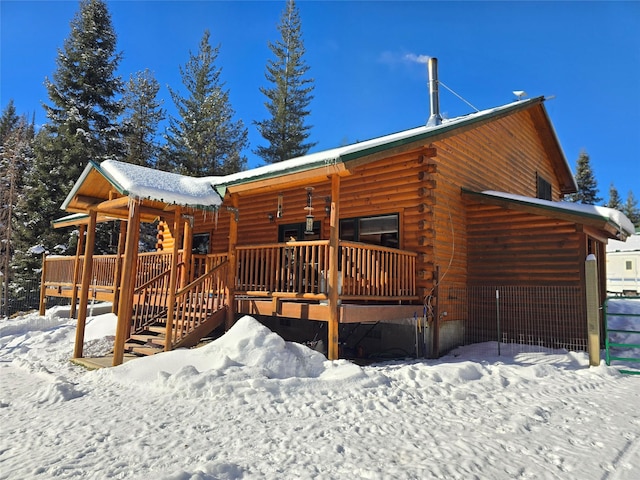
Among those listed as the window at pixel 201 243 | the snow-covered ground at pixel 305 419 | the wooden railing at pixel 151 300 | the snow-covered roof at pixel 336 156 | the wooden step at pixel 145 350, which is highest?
the snow-covered roof at pixel 336 156

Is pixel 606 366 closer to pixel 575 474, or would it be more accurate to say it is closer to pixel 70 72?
pixel 575 474

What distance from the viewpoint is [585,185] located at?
38812 millimetres

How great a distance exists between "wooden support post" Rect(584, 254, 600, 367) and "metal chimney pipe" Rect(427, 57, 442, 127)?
6624 mm

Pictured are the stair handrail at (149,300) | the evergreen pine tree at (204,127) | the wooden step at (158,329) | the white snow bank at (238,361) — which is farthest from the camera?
the evergreen pine tree at (204,127)

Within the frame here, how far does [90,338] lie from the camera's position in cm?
1006

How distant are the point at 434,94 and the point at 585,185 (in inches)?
1289

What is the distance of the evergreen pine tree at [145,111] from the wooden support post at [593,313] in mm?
26797

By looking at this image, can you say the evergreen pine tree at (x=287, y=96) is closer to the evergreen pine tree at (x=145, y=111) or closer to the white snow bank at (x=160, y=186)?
the evergreen pine tree at (x=145, y=111)

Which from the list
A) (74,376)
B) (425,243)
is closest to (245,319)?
(74,376)

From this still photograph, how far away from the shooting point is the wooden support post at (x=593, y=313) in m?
7.68

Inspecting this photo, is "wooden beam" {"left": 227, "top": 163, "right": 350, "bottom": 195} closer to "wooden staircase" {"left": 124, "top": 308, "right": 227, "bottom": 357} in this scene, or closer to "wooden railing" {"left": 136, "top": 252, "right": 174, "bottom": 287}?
"wooden staircase" {"left": 124, "top": 308, "right": 227, "bottom": 357}

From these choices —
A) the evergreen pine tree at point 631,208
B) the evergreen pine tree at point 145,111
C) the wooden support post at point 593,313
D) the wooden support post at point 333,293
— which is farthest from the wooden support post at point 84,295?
the evergreen pine tree at point 631,208

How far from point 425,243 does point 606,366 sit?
396 centimetres

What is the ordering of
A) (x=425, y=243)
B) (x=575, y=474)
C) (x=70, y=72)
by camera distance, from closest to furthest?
(x=575, y=474)
(x=425, y=243)
(x=70, y=72)
